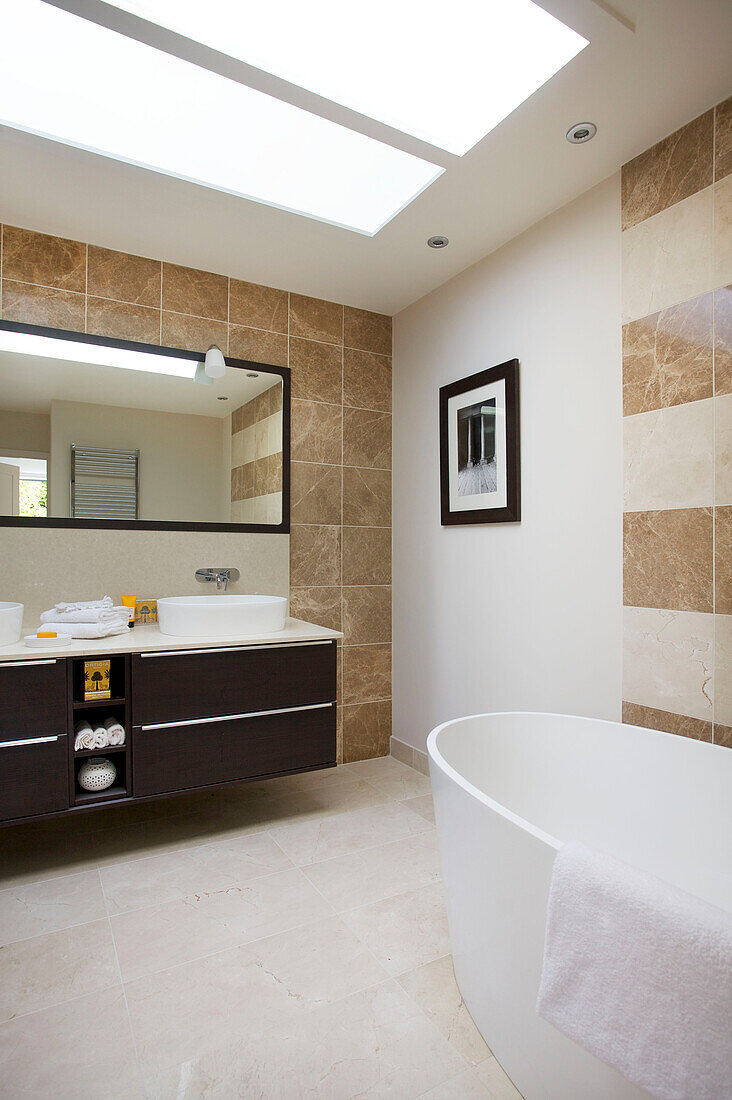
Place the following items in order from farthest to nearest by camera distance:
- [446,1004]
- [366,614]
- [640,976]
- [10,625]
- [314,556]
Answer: [366,614], [314,556], [10,625], [446,1004], [640,976]

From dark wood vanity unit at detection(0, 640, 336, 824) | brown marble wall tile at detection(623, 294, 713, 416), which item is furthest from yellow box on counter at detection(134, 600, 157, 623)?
brown marble wall tile at detection(623, 294, 713, 416)

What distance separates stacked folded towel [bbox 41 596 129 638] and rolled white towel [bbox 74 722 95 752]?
1.12 ft

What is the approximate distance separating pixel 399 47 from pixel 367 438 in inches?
74.1

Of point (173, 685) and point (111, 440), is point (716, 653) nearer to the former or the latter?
point (173, 685)

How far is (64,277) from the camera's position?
2.71 metres

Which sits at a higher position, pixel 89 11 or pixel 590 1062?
pixel 89 11

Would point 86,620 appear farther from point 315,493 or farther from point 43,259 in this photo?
point 43,259

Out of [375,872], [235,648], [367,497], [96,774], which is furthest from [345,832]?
[367,497]

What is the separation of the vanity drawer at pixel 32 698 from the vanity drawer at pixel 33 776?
3 centimetres

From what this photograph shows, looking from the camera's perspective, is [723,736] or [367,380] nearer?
[723,736]

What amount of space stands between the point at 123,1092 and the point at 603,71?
9.23 feet

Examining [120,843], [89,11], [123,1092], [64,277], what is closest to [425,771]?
[120,843]

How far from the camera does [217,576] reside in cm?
300

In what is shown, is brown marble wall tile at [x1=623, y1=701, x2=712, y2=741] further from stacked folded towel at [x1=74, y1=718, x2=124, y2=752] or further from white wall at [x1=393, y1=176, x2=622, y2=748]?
stacked folded towel at [x1=74, y1=718, x2=124, y2=752]
